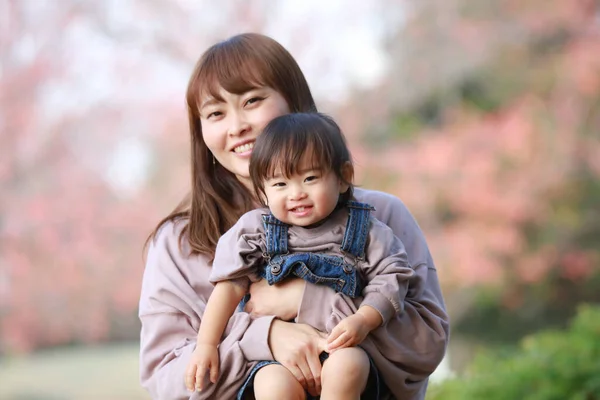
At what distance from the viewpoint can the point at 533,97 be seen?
6.53m

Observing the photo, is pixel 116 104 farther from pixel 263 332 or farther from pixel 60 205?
pixel 263 332

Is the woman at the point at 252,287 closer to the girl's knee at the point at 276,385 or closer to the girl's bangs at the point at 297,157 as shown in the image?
the girl's knee at the point at 276,385

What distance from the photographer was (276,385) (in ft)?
5.58

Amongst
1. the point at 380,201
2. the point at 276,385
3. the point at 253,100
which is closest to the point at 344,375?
the point at 276,385

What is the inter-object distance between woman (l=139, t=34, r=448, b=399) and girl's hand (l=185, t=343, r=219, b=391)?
23 mm

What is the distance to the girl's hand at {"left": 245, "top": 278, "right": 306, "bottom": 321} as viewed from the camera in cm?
185

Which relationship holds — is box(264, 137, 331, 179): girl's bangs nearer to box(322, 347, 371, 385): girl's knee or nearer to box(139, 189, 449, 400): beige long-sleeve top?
box(139, 189, 449, 400): beige long-sleeve top

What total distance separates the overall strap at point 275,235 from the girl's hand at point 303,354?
174 millimetres

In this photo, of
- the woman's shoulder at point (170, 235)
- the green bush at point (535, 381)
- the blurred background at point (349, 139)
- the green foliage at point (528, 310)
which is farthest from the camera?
the green foliage at point (528, 310)

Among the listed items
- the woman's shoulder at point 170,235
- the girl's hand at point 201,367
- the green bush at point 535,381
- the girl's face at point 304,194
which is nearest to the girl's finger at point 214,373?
the girl's hand at point 201,367

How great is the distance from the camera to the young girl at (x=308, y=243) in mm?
1773

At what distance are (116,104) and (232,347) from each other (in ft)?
15.0

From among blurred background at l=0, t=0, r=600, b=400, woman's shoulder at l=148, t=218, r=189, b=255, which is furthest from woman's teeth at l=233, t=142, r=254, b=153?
blurred background at l=0, t=0, r=600, b=400

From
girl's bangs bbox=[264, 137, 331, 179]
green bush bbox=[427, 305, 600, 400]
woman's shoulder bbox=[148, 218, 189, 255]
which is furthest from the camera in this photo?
green bush bbox=[427, 305, 600, 400]
